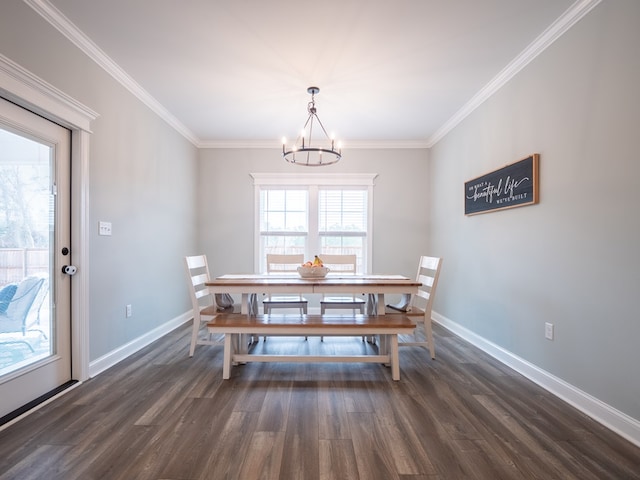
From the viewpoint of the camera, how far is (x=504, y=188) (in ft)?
9.70

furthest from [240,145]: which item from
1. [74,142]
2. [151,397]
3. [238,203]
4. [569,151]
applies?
[569,151]

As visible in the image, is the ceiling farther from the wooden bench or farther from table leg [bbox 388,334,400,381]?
table leg [bbox 388,334,400,381]

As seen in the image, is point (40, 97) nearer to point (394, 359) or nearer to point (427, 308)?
point (394, 359)

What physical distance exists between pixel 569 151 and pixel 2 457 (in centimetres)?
374

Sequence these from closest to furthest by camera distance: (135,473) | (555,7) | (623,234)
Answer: (135,473)
(623,234)
(555,7)

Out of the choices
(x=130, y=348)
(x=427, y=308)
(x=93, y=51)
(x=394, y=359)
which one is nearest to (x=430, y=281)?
(x=427, y=308)

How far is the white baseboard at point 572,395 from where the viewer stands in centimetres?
179

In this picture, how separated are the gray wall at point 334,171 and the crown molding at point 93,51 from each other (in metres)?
1.18

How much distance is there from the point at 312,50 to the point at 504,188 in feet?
6.75

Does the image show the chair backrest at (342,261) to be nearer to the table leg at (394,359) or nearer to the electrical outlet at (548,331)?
the table leg at (394,359)

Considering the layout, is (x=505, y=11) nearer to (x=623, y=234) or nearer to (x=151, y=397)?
(x=623, y=234)

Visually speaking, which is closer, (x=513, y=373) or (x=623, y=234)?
(x=623, y=234)

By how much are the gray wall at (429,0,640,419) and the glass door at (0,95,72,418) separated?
141 inches

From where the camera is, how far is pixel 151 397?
2.26 meters
